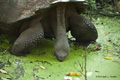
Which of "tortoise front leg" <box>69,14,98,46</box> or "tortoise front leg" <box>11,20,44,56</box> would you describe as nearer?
"tortoise front leg" <box>11,20,44,56</box>

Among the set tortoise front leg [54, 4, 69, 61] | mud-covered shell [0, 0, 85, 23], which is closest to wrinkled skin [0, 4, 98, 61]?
tortoise front leg [54, 4, 69, 61]

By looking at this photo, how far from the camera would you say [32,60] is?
9.09 feet

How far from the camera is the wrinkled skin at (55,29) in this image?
282 centimetres

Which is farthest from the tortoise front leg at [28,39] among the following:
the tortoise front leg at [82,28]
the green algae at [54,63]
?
the tortoise front leg at [82,28]

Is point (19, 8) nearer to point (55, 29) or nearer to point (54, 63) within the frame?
point (55, 29)

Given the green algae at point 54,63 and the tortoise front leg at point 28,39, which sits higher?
the tortoise front leg at point 28,39

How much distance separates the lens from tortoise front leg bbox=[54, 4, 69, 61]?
285 cm

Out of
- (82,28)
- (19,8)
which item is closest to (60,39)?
(82,28)

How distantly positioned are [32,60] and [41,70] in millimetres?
335

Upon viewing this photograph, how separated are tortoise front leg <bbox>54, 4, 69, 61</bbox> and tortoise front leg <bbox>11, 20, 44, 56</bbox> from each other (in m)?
0.28

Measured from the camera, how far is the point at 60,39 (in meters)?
2.91

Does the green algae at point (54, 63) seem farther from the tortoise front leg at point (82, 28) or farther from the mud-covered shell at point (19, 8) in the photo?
the mud-covered shell at point (19, 8)

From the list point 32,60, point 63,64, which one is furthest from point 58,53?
point 32,60

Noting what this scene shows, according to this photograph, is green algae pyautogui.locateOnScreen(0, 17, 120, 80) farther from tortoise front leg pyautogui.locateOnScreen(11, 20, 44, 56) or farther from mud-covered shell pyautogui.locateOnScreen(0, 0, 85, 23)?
mud-covered shell pyautogui.locateOnScreen(0, 0, 85, 23)
